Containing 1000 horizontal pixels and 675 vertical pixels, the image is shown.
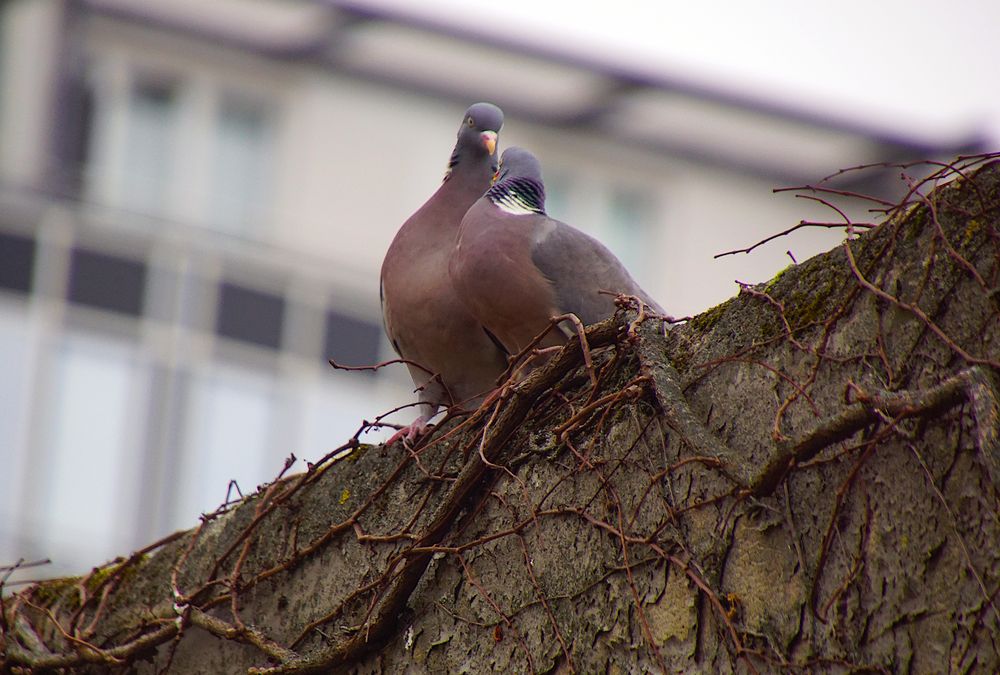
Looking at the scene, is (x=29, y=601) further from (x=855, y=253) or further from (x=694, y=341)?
(x=855, y=253)

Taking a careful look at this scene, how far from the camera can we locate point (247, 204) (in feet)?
64.7

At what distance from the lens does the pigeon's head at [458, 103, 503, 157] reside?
205 inches

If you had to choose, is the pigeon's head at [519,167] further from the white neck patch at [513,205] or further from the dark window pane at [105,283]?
the dark window pane at [105,283]

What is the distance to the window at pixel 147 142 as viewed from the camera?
60.7ft

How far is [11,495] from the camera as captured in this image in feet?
52.5

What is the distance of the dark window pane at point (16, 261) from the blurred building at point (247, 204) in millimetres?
22

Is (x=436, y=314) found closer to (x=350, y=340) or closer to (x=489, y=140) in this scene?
(x=489, y=140)

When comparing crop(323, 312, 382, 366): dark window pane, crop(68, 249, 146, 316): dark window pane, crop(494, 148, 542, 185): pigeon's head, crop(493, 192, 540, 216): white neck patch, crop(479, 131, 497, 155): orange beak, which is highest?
crop(479, 131, 497, 155): orange beak

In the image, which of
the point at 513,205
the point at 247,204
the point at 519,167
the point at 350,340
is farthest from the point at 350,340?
the point at 513,205

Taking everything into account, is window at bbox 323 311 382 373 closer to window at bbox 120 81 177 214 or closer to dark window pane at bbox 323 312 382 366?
dark window pane at bbox 323 312 382 366

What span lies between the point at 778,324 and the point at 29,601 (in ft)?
8.01

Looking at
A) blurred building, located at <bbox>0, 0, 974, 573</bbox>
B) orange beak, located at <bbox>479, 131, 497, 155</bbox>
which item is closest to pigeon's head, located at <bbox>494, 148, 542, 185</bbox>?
orange beak, located at <bbox>479, 131, 497, 155</bbox>

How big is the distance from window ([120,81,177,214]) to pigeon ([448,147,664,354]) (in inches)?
572

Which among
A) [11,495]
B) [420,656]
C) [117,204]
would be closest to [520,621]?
[420,656]
